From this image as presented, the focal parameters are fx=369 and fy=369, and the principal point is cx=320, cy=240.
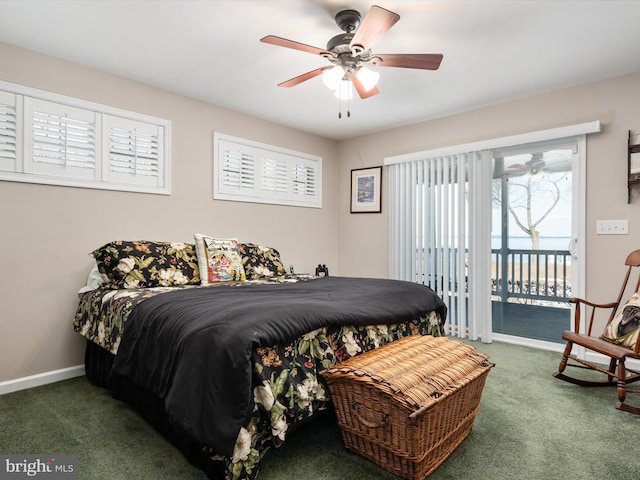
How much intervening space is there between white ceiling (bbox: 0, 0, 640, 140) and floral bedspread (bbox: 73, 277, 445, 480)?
1767mm

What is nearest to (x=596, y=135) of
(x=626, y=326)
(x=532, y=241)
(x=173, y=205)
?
(x=532, y=241)

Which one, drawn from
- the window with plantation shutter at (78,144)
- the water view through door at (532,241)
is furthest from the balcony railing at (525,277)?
the window with plantation shutter at (78,144)

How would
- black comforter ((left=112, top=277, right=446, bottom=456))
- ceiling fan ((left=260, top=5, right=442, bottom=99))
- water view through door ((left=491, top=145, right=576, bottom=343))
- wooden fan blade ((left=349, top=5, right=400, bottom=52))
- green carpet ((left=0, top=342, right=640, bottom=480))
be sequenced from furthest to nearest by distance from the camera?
water view through door ((left=491, top=145, right=576, bottom=343)), ceiling fan ((left=260, top=5, right=442, bottom=99)), wooden fan blade ((left=349, top=5, right=400, bottom=52)), green carpet ((left=0, top=342, right=640, bottom=480)), black comforter ((left=112, top=277, right=446, bottom=456))

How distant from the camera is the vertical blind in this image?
3.86m

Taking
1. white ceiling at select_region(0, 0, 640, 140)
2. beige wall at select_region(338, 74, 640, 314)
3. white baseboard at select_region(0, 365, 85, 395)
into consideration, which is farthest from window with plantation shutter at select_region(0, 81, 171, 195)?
beige wall at select_region(338, 74, 640, 314)

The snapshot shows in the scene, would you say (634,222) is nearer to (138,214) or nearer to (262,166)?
(262,166)

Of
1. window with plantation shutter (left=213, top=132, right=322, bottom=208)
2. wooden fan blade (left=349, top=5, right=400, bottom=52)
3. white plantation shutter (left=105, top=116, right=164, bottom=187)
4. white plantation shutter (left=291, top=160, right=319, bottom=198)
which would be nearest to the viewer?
wooden fan blade (left=349, top=5, right=400, bottom=52)

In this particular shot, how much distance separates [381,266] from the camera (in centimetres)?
473

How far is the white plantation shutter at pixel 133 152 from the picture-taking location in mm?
3070

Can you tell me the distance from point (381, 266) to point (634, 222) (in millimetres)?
2516

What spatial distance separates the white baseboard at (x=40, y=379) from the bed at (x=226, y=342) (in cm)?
20

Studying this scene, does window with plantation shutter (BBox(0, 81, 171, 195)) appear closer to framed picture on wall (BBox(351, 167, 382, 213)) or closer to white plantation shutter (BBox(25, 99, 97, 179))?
white plantation shutter (BBox(25, 99, 97, 179))

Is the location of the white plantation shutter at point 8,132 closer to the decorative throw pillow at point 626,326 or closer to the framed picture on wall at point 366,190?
the framed picture on wall at point 366,190

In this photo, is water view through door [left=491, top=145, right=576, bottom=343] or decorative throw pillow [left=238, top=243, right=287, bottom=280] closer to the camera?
decorative throw pillow [left=238, top=243, right=287, bottom=280]
